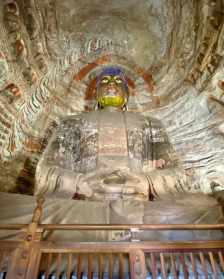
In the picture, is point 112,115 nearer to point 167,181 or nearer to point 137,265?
point 167,181

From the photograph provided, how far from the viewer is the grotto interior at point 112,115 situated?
1.85m

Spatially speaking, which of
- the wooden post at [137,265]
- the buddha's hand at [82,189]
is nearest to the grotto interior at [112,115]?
the buddha's hand at [82,189]

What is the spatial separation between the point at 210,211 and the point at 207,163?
150cm

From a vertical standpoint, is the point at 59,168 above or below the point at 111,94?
below

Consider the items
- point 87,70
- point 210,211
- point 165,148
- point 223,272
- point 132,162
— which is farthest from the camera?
point 87,70

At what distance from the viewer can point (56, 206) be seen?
5.94 ft

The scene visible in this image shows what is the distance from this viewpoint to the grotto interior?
1848mm

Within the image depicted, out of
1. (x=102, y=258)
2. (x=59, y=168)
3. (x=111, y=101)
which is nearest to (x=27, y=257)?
(x=102, y=258)

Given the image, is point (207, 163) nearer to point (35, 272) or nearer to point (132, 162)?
point (132, 162)

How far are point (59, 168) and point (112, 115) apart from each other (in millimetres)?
1198

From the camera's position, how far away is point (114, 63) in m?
4.87

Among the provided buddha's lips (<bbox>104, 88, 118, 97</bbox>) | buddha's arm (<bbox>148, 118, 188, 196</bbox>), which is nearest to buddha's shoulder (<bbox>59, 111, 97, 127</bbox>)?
buddha's lips (<bbox>104, 88, 118, 97</bbox>)

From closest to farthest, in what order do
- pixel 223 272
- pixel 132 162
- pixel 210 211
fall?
pixel 223 272 → pixel 210 211 → pixel 132 162

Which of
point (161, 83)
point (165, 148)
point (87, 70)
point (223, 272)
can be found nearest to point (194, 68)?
point (161, 83)
